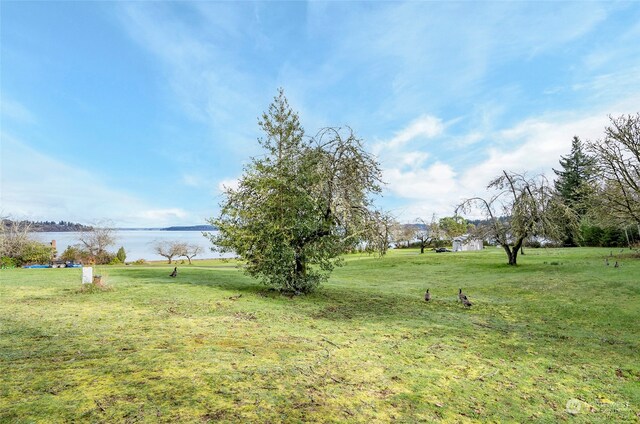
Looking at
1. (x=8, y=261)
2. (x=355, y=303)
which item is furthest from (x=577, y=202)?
(x=8, y=261)

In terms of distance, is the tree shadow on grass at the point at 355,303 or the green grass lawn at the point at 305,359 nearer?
the green grass lawn at the point at 305,359

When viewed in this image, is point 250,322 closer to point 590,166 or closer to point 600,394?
point 600,394

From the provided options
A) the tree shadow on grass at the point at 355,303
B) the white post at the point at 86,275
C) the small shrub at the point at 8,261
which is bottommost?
the tree shadow on grass at the point at 355,303

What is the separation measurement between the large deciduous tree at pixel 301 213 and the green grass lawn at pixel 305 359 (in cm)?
142

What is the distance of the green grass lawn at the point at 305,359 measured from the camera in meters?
4.24

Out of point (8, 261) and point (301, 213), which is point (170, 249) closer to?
point (8, 261)

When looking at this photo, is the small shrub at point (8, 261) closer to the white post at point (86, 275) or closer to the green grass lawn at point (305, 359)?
the green grass lawn at point (305, 359)

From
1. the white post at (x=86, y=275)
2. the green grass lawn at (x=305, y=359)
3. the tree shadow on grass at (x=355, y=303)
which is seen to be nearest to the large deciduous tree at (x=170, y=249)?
the tree shadow on grass at (x=355, y=303)

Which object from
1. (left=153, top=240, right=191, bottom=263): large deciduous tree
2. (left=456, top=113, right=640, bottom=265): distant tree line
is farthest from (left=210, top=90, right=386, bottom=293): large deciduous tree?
(left=153, top=240, right=191, bottom=263): large deciduous tree

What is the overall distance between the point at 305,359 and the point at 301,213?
7.27 metres

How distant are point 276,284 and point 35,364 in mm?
8433

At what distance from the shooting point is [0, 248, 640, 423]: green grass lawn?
4242mm

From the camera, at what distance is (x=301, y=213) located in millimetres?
12867

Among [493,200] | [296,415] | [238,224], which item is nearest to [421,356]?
[296,415]
